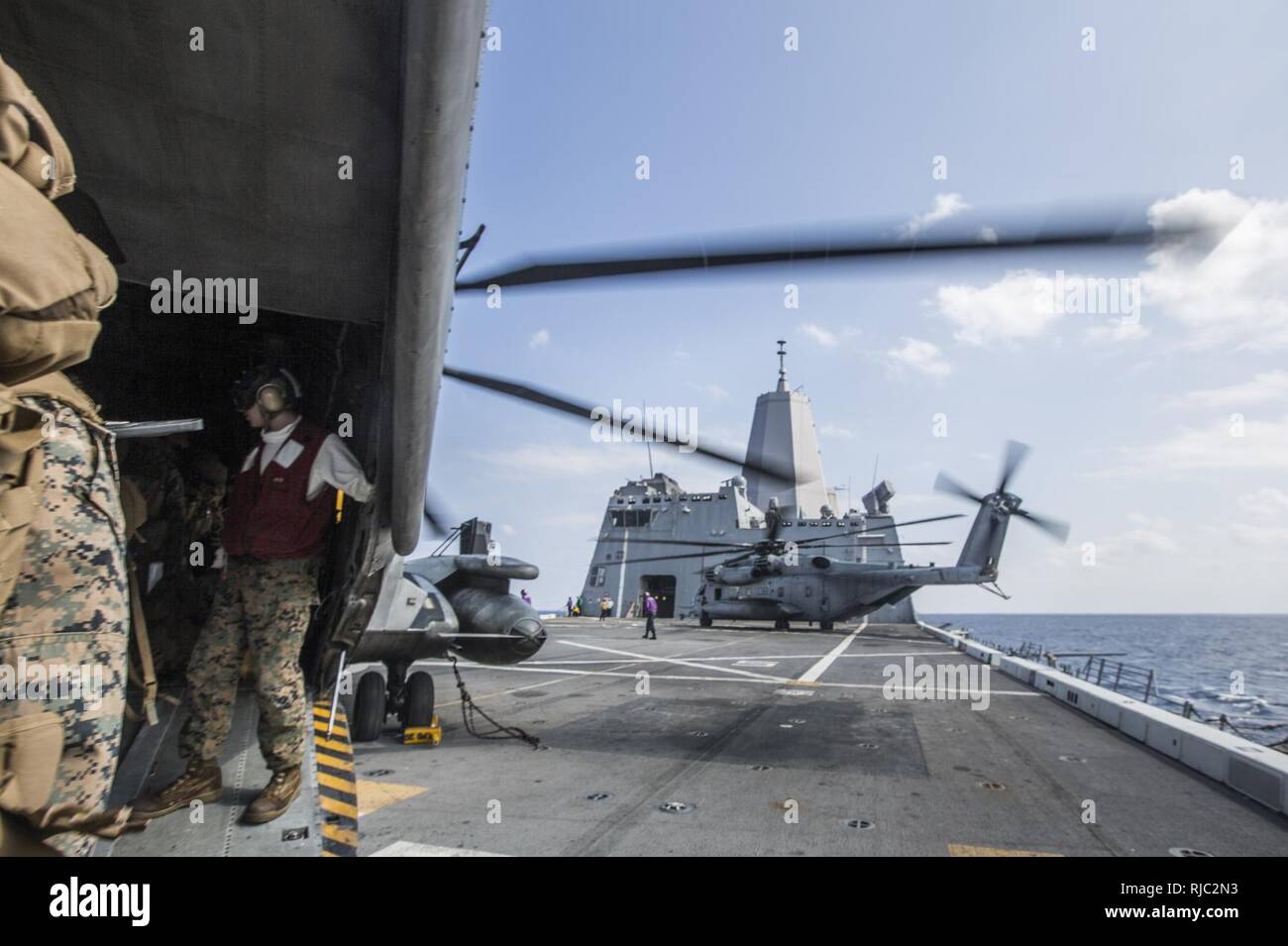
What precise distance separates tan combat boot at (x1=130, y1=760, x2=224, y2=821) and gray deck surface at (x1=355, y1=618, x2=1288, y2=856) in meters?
1.07

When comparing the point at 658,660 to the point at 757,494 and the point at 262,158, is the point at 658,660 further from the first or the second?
the point at 757,494

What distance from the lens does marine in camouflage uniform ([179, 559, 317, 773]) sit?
2.81m

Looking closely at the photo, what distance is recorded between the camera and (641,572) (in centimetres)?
3403

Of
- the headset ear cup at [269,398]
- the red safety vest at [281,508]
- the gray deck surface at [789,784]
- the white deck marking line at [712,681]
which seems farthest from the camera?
the white deck marking line at [712,681]

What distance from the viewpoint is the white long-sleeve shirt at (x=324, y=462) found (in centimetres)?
308

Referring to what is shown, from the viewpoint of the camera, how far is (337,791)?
301 centimetres

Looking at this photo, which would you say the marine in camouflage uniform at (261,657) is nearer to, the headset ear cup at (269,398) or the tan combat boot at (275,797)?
the tan combat boot at (275,797)

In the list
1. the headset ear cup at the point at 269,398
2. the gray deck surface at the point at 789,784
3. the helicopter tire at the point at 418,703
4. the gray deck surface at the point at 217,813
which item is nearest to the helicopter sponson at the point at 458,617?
the helicopter tire at the point at 418,703

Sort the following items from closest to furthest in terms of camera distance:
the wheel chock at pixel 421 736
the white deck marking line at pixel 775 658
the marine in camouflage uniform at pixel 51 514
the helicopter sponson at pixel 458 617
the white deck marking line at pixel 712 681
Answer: the marine in camouflage uniform at pixel 51 514
the helicopter sponson at pixel 458 617
the wheel chock at pixel 421 736
the white deck marking line at pixel 712 681
the white deck marking line at pixel 775 658

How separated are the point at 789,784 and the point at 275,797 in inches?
143

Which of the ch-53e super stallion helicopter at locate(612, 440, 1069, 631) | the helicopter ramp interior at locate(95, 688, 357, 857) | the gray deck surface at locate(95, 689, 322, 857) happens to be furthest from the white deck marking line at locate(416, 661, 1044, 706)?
the ch-53e super stallion helicopter at locate(612, 440, 1069, 631)

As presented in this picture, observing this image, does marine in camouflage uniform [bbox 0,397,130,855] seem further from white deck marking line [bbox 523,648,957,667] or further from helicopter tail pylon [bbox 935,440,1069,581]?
helicopter tail pylon [bbox 935,440,1069,581]
